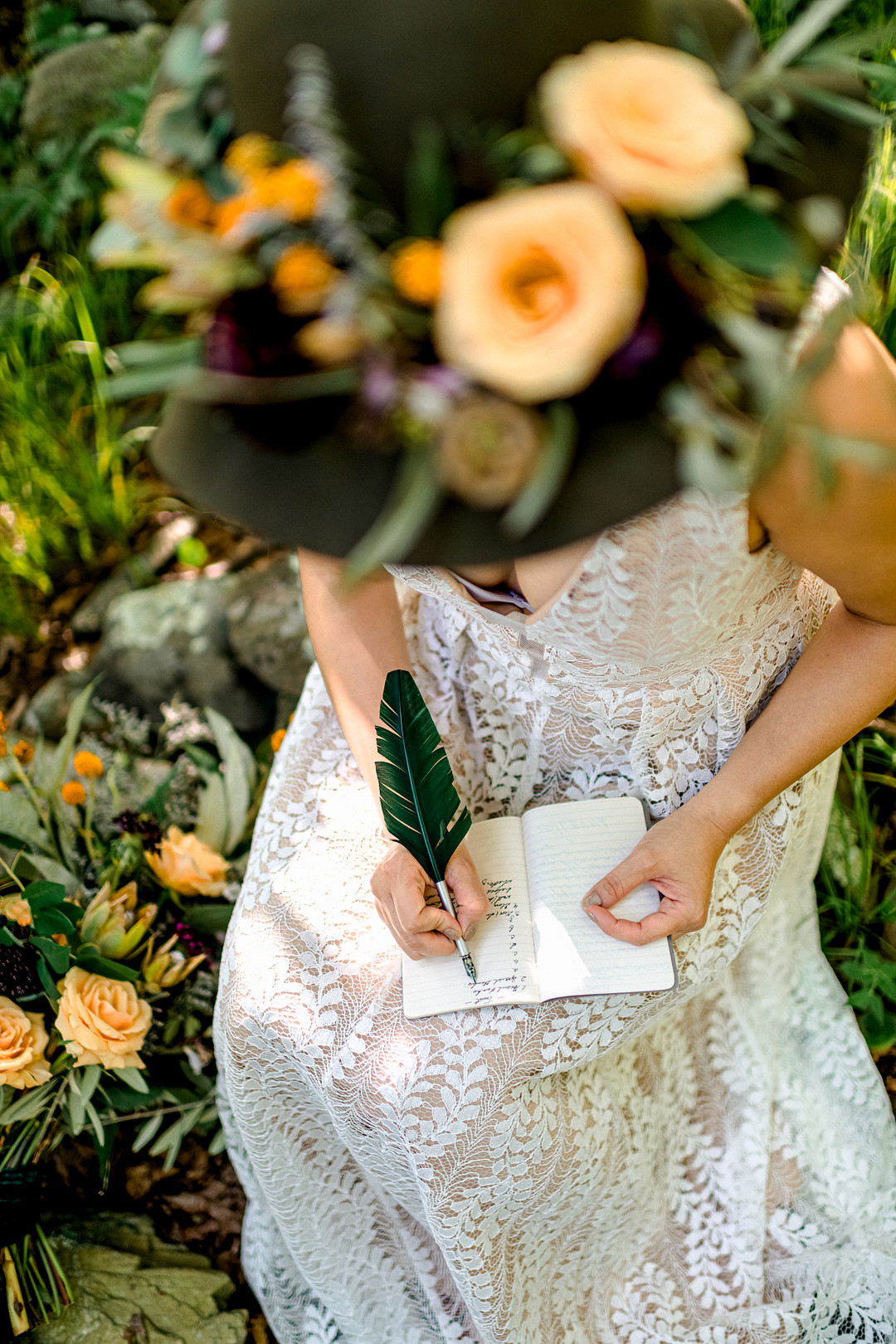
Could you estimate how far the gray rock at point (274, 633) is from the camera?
179 centimetres

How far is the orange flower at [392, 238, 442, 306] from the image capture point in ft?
1.51

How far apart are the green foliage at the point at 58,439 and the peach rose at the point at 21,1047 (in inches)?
37.5

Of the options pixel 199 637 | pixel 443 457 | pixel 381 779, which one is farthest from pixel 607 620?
pixel 199 637

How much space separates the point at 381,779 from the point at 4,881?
2.22 ft

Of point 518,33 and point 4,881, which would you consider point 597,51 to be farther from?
point 4,881

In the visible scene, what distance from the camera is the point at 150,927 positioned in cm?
143

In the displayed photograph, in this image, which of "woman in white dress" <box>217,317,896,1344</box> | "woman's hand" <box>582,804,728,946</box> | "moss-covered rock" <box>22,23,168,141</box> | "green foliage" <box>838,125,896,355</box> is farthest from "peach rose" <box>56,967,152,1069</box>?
"moss-covered rock" <box>22,23,168,141</box>

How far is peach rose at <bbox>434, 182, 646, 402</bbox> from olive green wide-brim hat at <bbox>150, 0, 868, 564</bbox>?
7 cm

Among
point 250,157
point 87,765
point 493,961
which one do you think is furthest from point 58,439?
point 250,157

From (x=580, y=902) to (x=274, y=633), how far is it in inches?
38.9

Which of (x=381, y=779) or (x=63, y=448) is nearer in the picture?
(x=381, y=779)

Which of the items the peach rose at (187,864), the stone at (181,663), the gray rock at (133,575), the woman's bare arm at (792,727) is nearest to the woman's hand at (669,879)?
the woman's bare arm at (792,727)

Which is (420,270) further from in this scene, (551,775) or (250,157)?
(551,775)

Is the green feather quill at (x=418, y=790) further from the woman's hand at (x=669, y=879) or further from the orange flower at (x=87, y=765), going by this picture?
the orange flower at (x=87, y=765)
